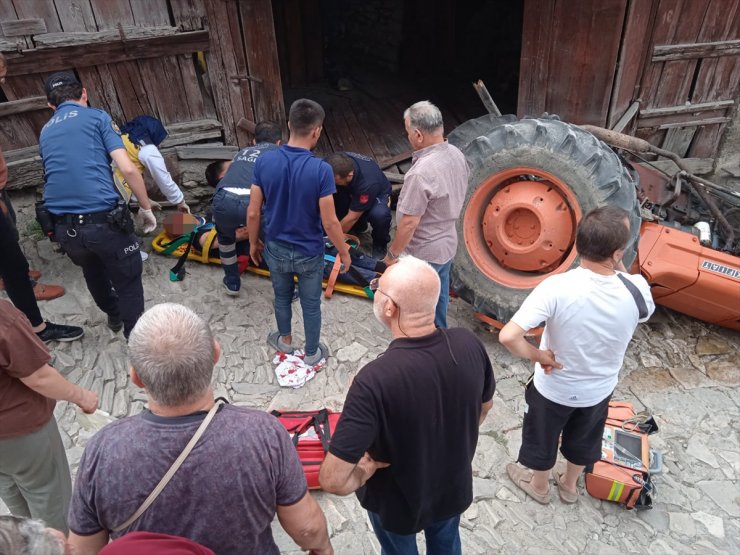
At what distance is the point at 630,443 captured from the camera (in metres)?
3.31

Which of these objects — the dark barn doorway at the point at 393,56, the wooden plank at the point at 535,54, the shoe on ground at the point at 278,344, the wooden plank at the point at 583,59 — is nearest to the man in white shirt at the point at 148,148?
the shoe on ground at the point at 278,344

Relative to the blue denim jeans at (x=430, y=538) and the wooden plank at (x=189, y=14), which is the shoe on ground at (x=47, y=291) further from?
the blue denim jeans at (x=430, y=538)

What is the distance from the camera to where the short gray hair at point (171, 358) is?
5.04 feet

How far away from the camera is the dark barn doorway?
8.00 m

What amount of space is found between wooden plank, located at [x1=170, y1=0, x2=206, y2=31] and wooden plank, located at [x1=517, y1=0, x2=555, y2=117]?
3.07m

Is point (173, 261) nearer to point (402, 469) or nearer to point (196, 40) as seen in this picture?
point (196, 40)

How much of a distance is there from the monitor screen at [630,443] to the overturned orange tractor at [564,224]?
1162 millimetres

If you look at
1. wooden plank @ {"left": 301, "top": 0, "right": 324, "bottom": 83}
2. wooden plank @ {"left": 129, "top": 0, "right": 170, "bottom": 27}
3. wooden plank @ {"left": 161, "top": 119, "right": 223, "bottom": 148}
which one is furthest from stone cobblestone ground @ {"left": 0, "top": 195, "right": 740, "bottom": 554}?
wooden plank @ {"left": 301, "top": 0, "right": 324, "bottom": 83}

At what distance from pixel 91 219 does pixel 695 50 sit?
5.79m

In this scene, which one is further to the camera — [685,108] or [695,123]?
[695,123]

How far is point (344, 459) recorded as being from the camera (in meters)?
1.85

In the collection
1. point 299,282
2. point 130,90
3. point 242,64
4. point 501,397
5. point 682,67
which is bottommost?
point 501,397

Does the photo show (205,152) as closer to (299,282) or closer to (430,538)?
(299,282)

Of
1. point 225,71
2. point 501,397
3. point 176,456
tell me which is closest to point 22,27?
point 225,71
